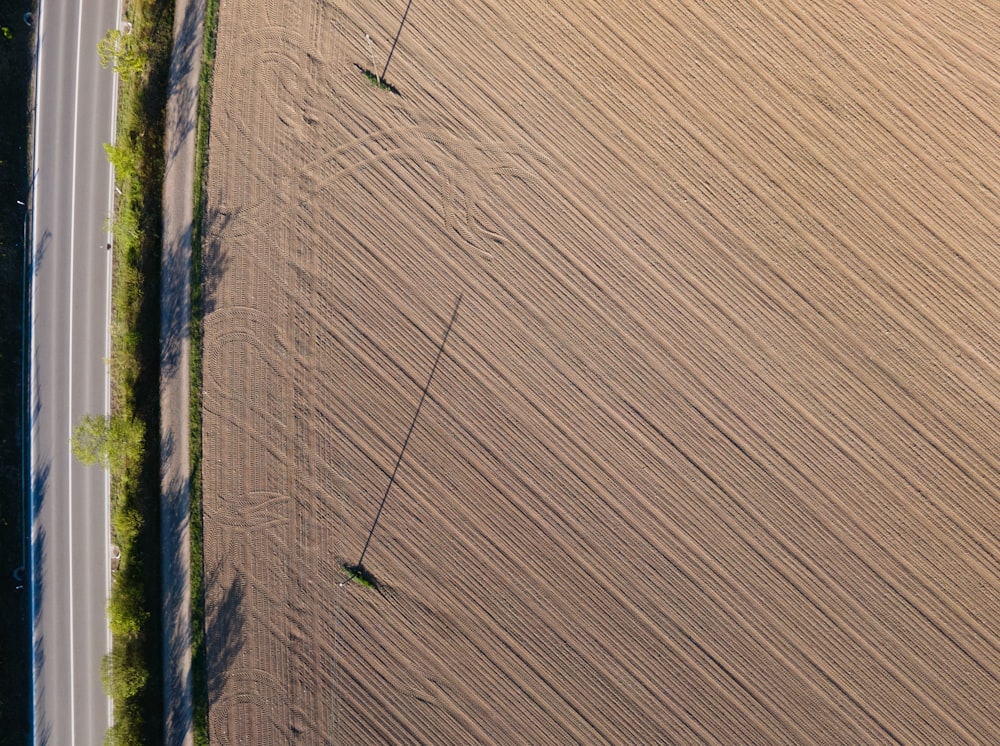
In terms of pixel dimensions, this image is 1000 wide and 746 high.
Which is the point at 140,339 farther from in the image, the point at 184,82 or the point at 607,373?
the point at 607,373

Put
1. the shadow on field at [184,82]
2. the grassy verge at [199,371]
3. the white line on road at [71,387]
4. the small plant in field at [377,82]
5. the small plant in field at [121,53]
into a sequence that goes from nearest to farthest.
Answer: the small plant in field at [121,53] < the white line on road at [71,387] < the small plant in field at [377,82] < the grassy verge at [199,371] < the shadow on field at [184,82]

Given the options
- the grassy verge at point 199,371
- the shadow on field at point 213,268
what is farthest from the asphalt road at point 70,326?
the shadow on field at point 213,268

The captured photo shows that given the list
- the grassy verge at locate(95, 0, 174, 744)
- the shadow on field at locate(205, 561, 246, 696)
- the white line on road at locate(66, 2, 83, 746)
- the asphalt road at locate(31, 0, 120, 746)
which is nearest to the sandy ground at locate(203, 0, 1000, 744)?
the shadow on field at locate(205, 561, 246, 696)

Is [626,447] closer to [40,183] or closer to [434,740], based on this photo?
[434,740]

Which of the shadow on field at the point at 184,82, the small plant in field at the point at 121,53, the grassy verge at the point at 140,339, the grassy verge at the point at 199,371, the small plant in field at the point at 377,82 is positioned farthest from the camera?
the shadow on field at the point at 184,82

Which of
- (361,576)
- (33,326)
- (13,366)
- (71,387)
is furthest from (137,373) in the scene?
(361,576)

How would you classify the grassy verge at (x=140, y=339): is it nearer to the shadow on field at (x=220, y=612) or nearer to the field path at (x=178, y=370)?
the field path at (x=178, y=370)

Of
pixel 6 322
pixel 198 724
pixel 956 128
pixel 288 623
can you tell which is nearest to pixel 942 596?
pixel 956 128

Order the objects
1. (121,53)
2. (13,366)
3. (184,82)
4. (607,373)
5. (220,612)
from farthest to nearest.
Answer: (184,82)
(220,612)
(13,366)
(607,373)
(121,53)
